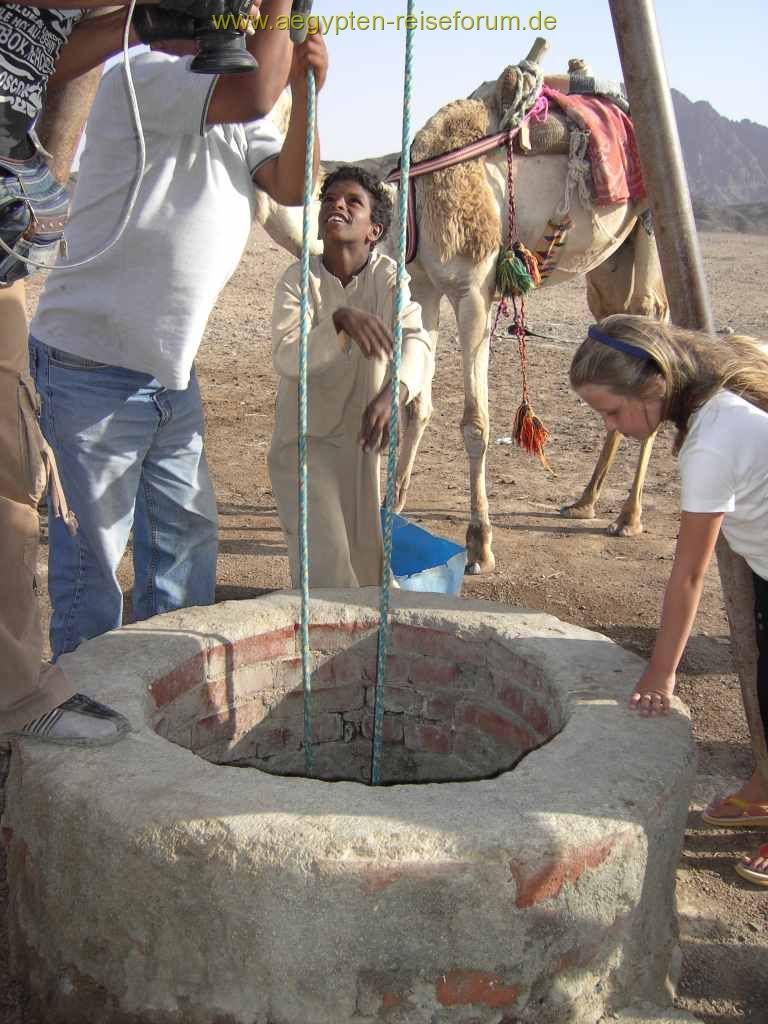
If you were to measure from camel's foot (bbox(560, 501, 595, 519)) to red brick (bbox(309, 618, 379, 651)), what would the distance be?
298 centimetres

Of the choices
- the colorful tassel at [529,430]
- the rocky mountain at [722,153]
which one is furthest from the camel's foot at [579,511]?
the rocky mountain at [722,153]

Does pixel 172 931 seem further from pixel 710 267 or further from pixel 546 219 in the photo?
pixel 710 267

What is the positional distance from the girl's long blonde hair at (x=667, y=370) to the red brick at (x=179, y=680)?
1150mm

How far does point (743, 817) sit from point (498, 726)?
78 centimetres

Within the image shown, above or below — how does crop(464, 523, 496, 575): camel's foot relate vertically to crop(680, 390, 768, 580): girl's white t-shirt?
below

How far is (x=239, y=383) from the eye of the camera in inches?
324

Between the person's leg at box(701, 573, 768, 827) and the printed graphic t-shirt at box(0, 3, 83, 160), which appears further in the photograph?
the person's leg at box(701, 573, 768, 827)

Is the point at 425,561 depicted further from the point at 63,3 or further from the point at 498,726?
the point at 63,3

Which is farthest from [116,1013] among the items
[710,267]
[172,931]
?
[710,267]

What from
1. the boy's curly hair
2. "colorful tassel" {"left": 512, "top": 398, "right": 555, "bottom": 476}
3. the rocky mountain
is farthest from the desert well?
the rocky mountain

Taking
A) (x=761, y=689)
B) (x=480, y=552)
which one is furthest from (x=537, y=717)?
(x=480, y=552)

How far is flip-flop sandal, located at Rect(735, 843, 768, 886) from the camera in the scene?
2791mm

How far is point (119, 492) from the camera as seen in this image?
2.96m

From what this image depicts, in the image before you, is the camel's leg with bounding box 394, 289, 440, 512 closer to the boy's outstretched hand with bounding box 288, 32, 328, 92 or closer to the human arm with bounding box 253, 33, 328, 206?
the human arm with bounding box 253, 33, 328, 206
